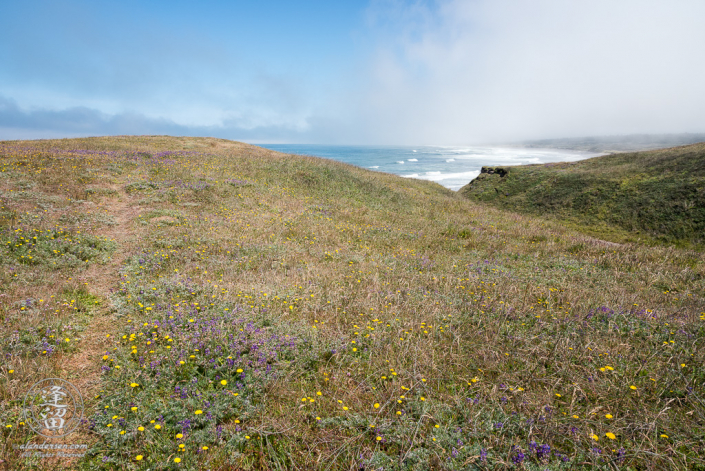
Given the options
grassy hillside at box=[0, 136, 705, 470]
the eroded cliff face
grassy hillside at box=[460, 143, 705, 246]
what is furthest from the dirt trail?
the eroded cliff face

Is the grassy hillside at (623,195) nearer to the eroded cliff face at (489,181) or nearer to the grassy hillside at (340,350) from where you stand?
the eroded cliff face at (489,181)

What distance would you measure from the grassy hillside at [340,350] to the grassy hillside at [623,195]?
1060 cm

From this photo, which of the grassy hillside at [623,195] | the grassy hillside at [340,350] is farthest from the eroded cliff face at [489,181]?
the grassy hillside at [340,350]

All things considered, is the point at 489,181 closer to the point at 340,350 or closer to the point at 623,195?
the point at 623,195

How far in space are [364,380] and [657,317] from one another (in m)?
6.79

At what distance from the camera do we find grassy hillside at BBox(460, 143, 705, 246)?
18578 millimetres

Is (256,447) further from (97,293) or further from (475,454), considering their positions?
(97,293)

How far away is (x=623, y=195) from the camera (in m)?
22.9

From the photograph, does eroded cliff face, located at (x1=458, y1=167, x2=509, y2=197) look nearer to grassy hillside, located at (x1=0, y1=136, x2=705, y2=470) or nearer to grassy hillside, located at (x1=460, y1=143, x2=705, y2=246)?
grassy hillside, located at (x1=460, y1=143, x2=705, y2=246)

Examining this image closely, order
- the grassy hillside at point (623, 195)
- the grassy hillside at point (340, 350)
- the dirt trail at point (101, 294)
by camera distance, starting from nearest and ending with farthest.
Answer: the grassy hillside at point (340, 350) → the dirt trail at point (101, 294) → the grassy hillside at point (623, 195)

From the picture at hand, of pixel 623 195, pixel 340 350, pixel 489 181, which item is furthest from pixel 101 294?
pixel 489 181

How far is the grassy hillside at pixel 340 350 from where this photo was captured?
348 cm

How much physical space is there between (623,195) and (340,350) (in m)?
28.6

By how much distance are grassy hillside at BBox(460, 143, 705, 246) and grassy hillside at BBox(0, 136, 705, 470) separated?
10.6m
